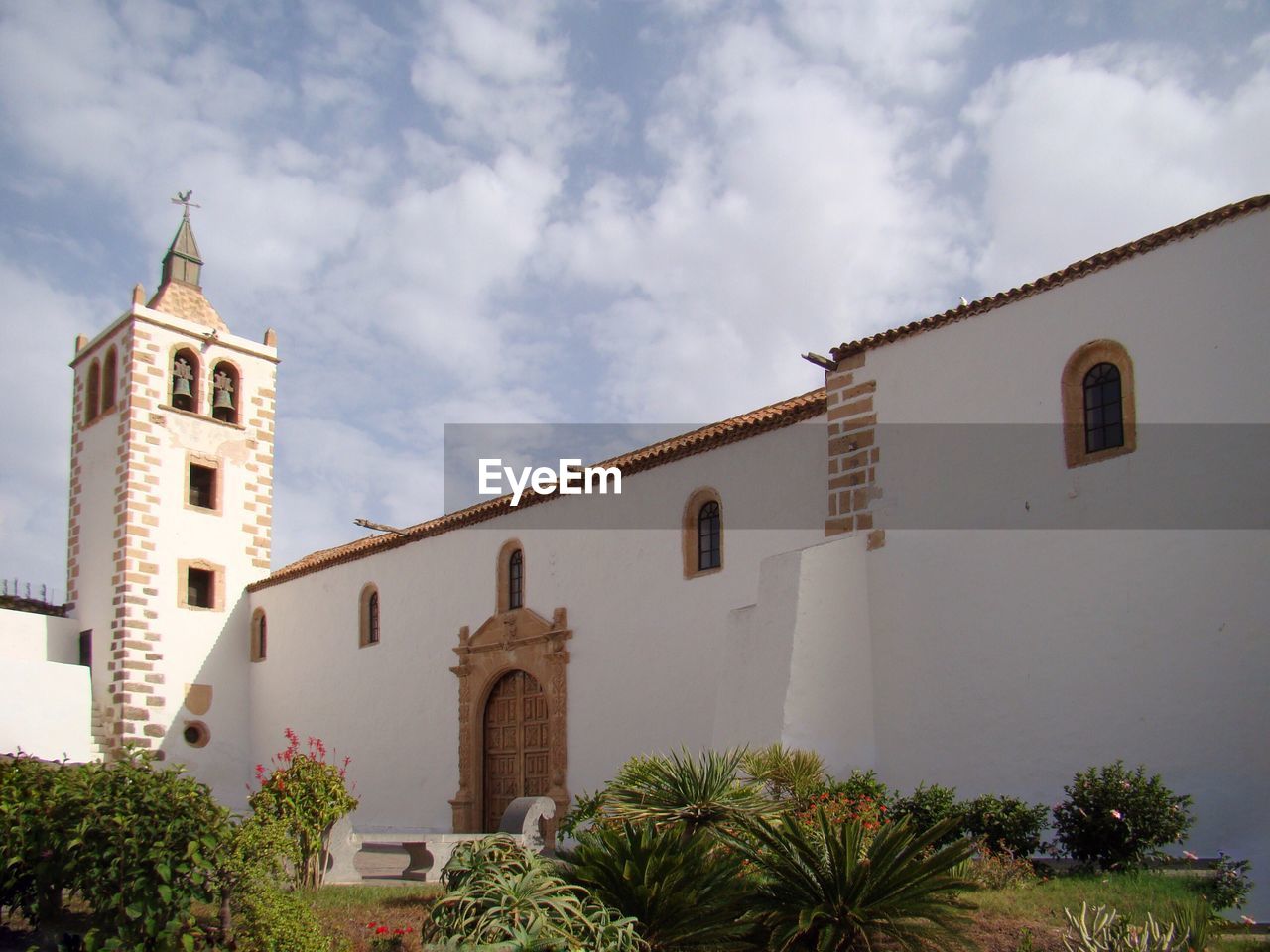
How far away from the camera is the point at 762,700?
11867mm

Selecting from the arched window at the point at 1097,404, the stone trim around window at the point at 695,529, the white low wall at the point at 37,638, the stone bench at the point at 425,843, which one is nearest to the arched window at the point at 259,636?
the white low wall at the point at 37,638

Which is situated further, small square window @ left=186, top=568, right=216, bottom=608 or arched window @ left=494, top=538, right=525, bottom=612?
small square window @ left=186, top=568, right=216, bottom=608

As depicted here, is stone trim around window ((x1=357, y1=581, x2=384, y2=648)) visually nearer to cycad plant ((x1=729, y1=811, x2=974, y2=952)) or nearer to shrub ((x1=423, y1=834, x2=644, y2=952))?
shrub ((x1=423, y1=834, x2=644, y2=952))

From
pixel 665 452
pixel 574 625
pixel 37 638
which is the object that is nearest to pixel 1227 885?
pixel 665 452

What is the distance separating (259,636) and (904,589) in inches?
587

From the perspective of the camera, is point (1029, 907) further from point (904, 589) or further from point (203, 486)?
point (203, 486)

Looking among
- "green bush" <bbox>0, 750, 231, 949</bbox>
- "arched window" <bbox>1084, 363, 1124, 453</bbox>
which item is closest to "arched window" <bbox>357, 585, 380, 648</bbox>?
"arched window" <bbox>1084, 363, 1124, 453</bbox>

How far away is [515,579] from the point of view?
56.9ft

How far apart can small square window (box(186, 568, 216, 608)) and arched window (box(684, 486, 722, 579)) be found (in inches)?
473

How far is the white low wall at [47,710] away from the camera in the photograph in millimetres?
19391

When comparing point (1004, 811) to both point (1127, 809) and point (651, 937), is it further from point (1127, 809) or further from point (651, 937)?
point (651, 937)

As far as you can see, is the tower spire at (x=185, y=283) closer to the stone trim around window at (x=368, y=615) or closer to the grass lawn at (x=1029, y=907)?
the stone trim around window at (x=368, y=615)

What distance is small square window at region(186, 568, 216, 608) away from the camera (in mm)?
22609

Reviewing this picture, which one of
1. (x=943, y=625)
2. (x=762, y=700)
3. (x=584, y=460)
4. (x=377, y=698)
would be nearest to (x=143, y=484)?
(x=377, y=698)
